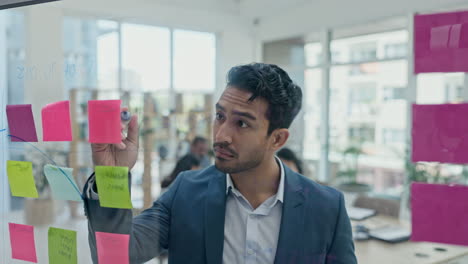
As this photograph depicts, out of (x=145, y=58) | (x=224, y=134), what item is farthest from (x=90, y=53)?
(x=224, y=134)

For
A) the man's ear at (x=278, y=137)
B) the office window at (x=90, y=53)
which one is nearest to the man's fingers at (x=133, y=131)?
the office window at (x=90, y=53)

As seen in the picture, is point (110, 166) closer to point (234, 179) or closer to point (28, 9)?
point (234, 179)

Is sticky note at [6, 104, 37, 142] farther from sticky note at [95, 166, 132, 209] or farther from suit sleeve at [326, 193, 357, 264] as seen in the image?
suit sleeve at [326, 193, 357, 264]

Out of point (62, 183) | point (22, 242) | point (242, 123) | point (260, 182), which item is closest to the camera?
point (242, 123)

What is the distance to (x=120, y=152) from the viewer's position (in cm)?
107

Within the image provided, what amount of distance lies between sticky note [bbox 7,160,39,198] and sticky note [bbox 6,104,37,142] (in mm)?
74

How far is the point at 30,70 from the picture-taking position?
1.19 m

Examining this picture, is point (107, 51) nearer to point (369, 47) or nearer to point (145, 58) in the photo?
point (145, 58)

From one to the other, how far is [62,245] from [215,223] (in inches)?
18.9

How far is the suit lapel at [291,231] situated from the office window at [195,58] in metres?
0.38

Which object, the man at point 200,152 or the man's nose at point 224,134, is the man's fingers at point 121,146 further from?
the man at point 200,152

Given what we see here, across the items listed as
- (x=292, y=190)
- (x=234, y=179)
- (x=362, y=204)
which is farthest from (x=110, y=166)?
(x=362, y=204)

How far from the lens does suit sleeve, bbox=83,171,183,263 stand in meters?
1.06

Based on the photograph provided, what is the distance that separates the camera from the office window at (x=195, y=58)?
114 centimetres
